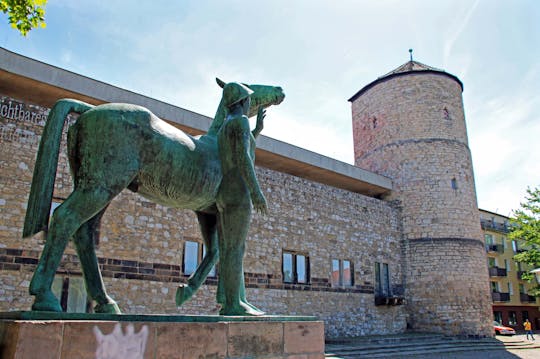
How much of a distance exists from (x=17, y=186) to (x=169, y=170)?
8606 millimetres

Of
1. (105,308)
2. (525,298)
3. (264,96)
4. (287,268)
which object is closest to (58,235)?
(105,308)

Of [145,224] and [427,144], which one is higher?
[427,144]

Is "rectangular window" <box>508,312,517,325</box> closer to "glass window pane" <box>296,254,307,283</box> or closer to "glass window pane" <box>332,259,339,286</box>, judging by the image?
"glass window pane" <box>332,259,339,286</box>

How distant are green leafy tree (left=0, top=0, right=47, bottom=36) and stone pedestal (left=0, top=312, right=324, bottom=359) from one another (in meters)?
4.64

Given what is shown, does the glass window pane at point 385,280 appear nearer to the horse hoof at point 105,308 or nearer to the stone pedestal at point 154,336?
the stone pedestal at point 154,336

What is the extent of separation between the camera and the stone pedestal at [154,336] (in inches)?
83.7

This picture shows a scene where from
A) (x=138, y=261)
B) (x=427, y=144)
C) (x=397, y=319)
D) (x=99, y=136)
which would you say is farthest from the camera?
(x=427, y=144)

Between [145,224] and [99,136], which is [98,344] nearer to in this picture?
[99,136]

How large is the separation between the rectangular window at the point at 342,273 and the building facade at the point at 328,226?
5 cm

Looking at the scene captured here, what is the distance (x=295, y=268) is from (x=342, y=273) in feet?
8.25

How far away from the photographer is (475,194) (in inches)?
811

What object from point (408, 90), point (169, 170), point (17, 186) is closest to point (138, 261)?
point (17, 186)

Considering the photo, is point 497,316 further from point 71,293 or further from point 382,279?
point 71,293

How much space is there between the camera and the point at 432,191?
64.5 ft
